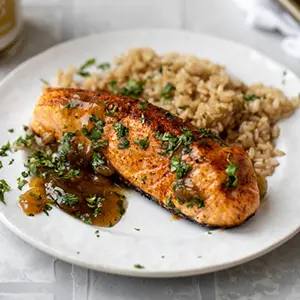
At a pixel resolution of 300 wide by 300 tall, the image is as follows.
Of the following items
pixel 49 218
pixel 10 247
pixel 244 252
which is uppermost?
pixel 244 252

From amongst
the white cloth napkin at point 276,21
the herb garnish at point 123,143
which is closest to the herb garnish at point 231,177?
the herb garnish at point 123,143

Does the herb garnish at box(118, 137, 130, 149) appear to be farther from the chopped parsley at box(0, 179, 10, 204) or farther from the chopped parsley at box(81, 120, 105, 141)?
the chopped parsley at box(0, 179, 10, 204)

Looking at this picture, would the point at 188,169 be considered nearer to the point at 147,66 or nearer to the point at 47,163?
the point at 47,163

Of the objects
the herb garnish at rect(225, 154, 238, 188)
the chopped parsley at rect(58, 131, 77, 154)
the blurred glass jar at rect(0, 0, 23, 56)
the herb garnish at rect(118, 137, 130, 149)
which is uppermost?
the herb garnish at rect(225, 154, 238, 188)

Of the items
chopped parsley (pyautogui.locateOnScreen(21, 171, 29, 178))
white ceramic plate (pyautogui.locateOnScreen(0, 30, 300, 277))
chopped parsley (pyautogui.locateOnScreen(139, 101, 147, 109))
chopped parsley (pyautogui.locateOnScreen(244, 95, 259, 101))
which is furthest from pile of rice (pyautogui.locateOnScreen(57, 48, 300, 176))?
chopped parsley (pyautogui.locateOnScreen(21, 171, 29, 178))

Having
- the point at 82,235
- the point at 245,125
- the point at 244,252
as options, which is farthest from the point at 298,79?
the point at 82,235

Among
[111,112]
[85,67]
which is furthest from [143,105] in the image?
[85,67]
